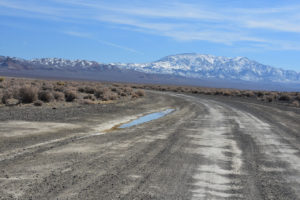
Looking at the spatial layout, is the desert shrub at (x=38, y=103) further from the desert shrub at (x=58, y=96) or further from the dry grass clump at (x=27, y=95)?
the desert shrub at (x=58, y=96)

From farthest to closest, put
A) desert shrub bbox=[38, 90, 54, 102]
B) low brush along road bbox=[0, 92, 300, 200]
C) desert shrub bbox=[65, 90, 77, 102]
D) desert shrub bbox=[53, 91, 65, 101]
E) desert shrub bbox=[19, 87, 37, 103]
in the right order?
1. desert shrub bbox=[65, 90, 77, 102]
2. desert shrub bbox=[53, 91, 65, 101]
3. desert shrub bbox=[38, 90, 54, 102]
4. desert shrub bbox=[19, 87, 37, 103]
5. low brush along road bbox=[0, 92, 300, 200]

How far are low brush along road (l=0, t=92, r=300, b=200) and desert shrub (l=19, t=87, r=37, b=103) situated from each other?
10.7 metres

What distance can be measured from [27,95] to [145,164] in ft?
61.6

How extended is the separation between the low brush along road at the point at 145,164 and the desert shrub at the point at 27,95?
35.2 feet

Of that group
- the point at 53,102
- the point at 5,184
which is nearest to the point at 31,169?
the point at 5,184

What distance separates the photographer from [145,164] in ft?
29.8

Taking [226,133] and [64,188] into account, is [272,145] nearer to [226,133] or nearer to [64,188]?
[226,133]

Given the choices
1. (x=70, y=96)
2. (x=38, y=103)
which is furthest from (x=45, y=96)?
(x=70, y=96)

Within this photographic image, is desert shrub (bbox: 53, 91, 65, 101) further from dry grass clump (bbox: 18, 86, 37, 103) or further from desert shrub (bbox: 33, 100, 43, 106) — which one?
desert shrub (bbox: 33, 100, 43, 106)

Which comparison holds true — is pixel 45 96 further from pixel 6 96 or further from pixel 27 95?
pixel 6 96

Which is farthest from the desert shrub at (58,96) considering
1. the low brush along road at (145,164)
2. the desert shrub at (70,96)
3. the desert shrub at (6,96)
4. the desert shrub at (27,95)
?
the low brush along road at (145,164)

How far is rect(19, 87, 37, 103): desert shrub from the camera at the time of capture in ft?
84.8

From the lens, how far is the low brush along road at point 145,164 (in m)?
6.96

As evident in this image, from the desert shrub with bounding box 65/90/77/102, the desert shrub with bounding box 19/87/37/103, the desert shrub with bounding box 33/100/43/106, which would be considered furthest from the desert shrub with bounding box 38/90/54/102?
the desert shrub with bounding box 65/90/77/102
